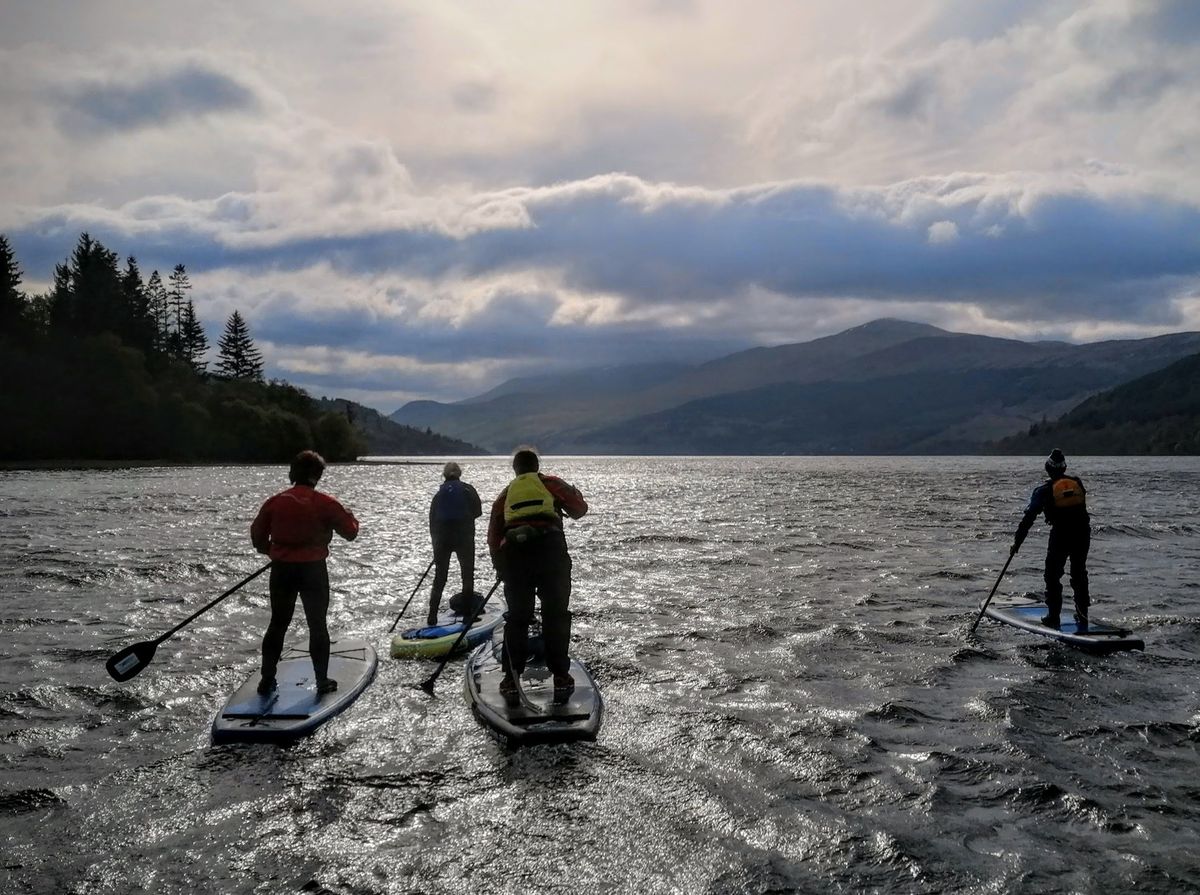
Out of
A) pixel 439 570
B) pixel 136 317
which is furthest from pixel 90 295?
pixel 439 570

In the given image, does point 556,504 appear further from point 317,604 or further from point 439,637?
point 439,637

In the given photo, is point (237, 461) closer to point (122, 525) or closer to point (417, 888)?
point (122, 525)

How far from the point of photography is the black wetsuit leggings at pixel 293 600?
11.9 metres

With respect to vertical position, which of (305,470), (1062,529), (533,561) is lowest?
(1062,529)

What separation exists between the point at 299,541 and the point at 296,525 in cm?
23

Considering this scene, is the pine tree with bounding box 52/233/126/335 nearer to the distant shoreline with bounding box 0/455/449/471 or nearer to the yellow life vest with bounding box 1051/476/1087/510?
the distant shoreline with bounding box 0/455/449/471

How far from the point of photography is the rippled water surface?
7961 millimetres

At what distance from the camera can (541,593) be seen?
39.5ft

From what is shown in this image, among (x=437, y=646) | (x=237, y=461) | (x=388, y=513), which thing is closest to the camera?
(x=437, y=646)

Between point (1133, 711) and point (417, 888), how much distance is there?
36.4ft

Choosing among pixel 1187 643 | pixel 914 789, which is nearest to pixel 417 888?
pixel 914 789

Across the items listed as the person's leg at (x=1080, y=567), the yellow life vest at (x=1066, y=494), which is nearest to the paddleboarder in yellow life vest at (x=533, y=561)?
the yellow life vest at (x=1066, y=494)

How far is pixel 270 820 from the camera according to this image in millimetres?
8953

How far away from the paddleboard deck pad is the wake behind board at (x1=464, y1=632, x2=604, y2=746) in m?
2.02
